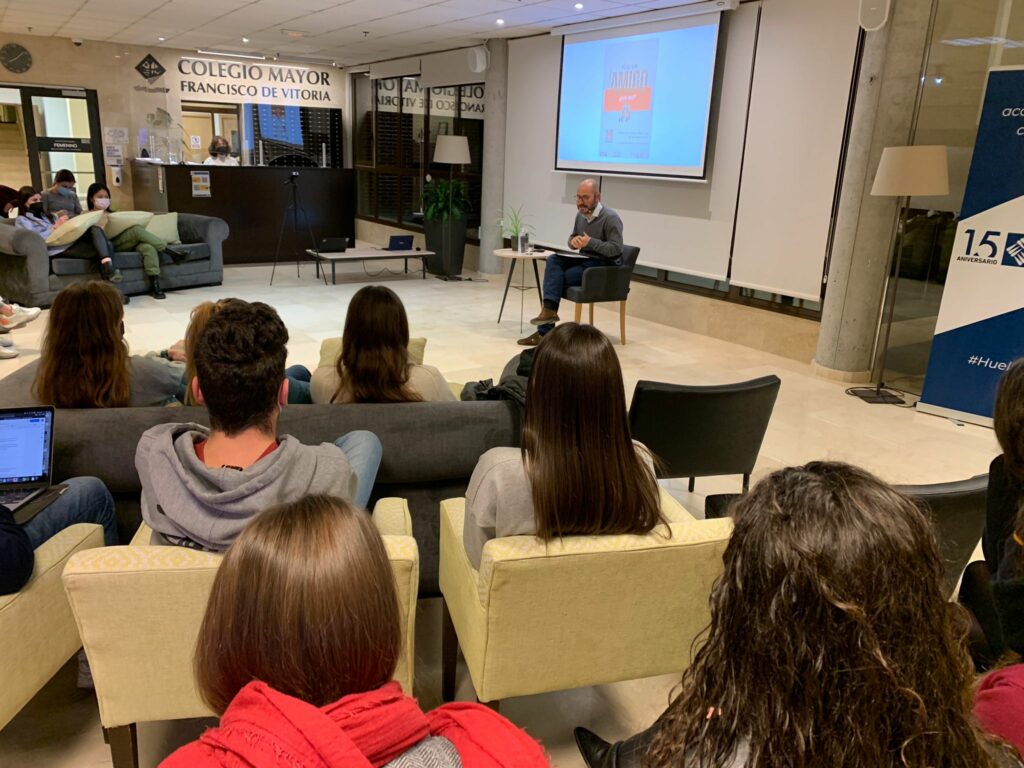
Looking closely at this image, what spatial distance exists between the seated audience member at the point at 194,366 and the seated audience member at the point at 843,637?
1610 mm

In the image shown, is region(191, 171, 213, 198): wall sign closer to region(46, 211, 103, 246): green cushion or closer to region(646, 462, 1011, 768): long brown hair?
region(46, 211, 103, 246): green cushion

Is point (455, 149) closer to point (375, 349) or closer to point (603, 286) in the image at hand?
point (603, 286)

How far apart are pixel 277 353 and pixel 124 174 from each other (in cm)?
1144

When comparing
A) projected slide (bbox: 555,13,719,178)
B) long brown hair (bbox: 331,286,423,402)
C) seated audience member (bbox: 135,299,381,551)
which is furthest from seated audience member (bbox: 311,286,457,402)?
projected slide (bbox: 555,13,719,178)

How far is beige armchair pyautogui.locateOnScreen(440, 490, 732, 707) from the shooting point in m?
1.67

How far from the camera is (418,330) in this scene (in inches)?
264

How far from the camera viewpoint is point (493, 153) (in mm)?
9461

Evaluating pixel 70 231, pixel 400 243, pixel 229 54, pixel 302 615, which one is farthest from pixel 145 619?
pixel 229 54

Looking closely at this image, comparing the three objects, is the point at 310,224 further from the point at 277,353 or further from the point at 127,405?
the point at 277,353

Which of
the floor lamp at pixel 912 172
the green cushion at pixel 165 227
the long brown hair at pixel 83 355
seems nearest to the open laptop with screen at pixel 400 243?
the green cushion at pixel 165 227

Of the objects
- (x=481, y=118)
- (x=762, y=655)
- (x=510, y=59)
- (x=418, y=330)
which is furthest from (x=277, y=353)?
(x=481, y=118)

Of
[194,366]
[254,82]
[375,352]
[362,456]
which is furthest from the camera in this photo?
[254,82]

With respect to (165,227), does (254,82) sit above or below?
above

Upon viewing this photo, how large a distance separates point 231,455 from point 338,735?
1119 millimetres
